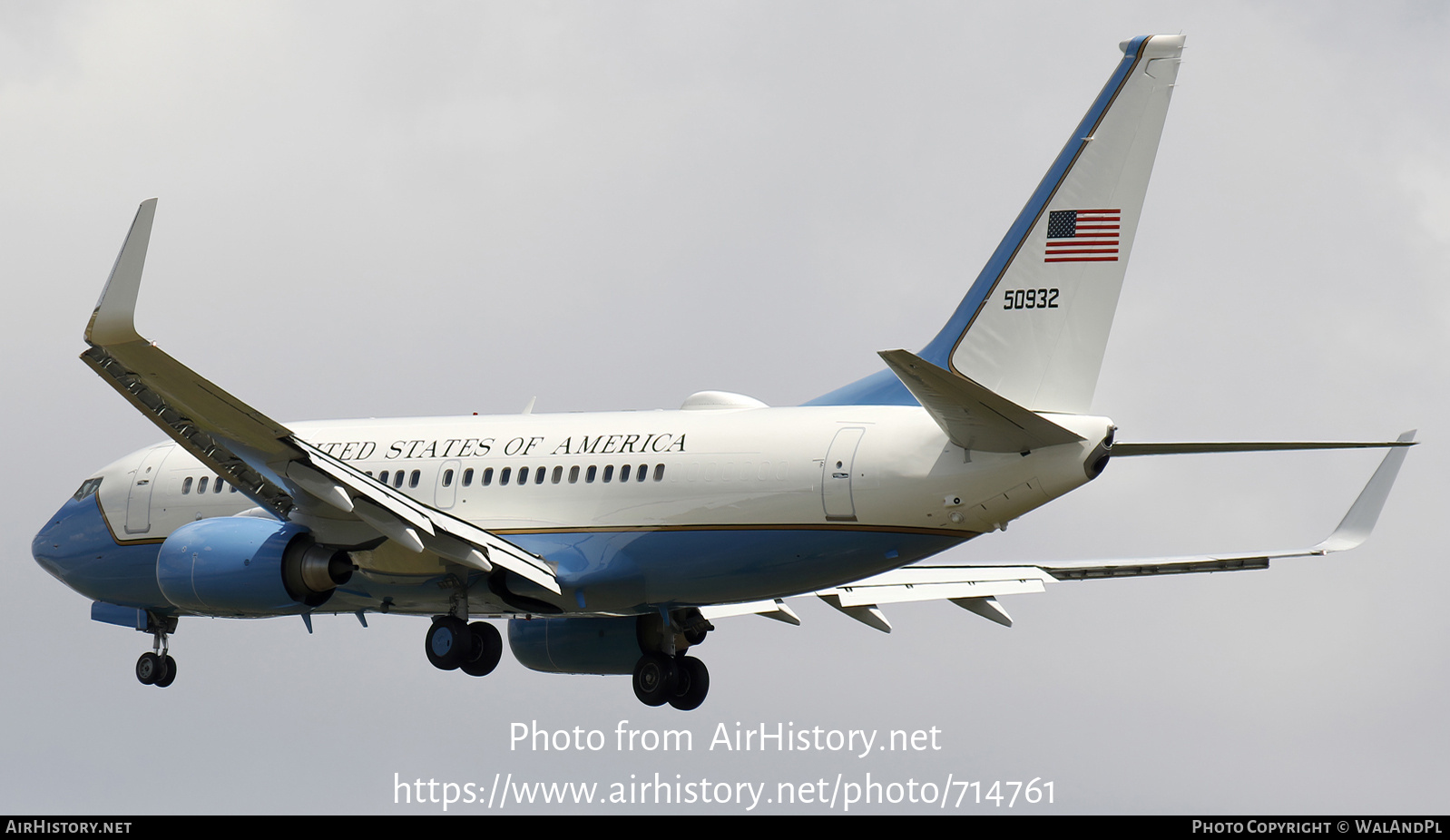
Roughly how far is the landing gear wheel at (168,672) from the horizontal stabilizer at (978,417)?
15.3 m

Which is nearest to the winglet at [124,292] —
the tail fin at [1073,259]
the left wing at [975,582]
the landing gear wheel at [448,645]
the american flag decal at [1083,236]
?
the landing gear wheel at [448,645]

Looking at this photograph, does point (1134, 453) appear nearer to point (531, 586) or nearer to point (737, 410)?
point (737, 410)

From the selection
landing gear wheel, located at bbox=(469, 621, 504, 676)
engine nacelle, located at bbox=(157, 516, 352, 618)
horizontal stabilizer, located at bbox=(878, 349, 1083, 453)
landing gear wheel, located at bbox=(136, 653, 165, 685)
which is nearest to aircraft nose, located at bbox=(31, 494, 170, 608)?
landing gear wheel, located at bbox=(136, 653, 165, 685)

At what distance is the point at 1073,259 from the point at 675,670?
32.7ft

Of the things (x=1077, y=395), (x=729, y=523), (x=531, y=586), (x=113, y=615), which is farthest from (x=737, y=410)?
(x=113, y=615)

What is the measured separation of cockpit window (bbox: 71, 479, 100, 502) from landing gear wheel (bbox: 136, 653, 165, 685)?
2857mm

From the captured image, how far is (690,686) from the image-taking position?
28344 millimetres

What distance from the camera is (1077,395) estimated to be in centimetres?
2175

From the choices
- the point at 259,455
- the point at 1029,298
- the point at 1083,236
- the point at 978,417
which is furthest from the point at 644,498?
the point at 1083,236

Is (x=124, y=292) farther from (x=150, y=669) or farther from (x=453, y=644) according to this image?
(x=150, y=669)

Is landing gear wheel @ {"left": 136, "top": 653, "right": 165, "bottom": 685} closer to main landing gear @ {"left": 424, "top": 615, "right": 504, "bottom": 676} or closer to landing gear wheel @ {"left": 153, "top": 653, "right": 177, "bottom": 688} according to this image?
landing gear wheel @ {"left": 153, "top": 653, "right": 177, "bottom": 688}

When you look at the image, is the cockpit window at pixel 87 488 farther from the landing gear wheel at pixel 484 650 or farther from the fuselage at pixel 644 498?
the landing gear wheel at pixel 484 650

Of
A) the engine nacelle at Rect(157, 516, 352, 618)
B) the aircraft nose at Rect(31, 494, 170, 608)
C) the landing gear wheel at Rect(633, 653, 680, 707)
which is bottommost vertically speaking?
the engine nacelle at Rect(157, 516, 352, 618)

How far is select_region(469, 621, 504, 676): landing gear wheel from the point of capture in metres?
26.9
